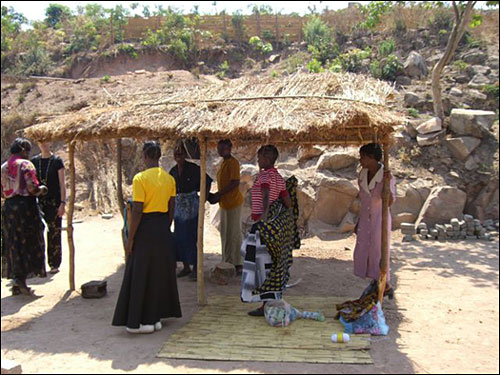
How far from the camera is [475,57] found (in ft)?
51.0

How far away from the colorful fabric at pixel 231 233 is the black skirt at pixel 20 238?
7.82ft

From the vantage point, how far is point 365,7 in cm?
1134

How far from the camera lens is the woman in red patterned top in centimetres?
557

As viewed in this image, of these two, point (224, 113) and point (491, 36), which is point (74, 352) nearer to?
point (224, 113)

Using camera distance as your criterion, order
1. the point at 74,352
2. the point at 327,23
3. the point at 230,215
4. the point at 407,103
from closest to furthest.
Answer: the point at 74,352 < the point at 230,215 < the point at 407,103 < the point at 327,23

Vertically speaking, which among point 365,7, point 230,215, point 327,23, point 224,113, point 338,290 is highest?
point 327,23

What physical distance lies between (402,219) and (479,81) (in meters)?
6.88

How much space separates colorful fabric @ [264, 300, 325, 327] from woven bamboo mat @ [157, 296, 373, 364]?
0.18 feet

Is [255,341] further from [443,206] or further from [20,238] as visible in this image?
[443,206]

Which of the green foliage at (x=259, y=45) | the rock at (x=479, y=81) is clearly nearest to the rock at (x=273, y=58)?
the green foliage at (x=259, y=45)

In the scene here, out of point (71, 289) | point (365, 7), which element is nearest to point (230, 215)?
point (71, 289)

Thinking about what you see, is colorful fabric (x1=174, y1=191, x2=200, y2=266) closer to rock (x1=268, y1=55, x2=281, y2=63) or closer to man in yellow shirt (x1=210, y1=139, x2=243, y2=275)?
man in yellow shirt (x1=210, y1=139, x2=243, y2=275)

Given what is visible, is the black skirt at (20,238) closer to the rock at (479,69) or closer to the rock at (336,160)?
the rock at (336,160)

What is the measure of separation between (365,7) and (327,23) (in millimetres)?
10342
